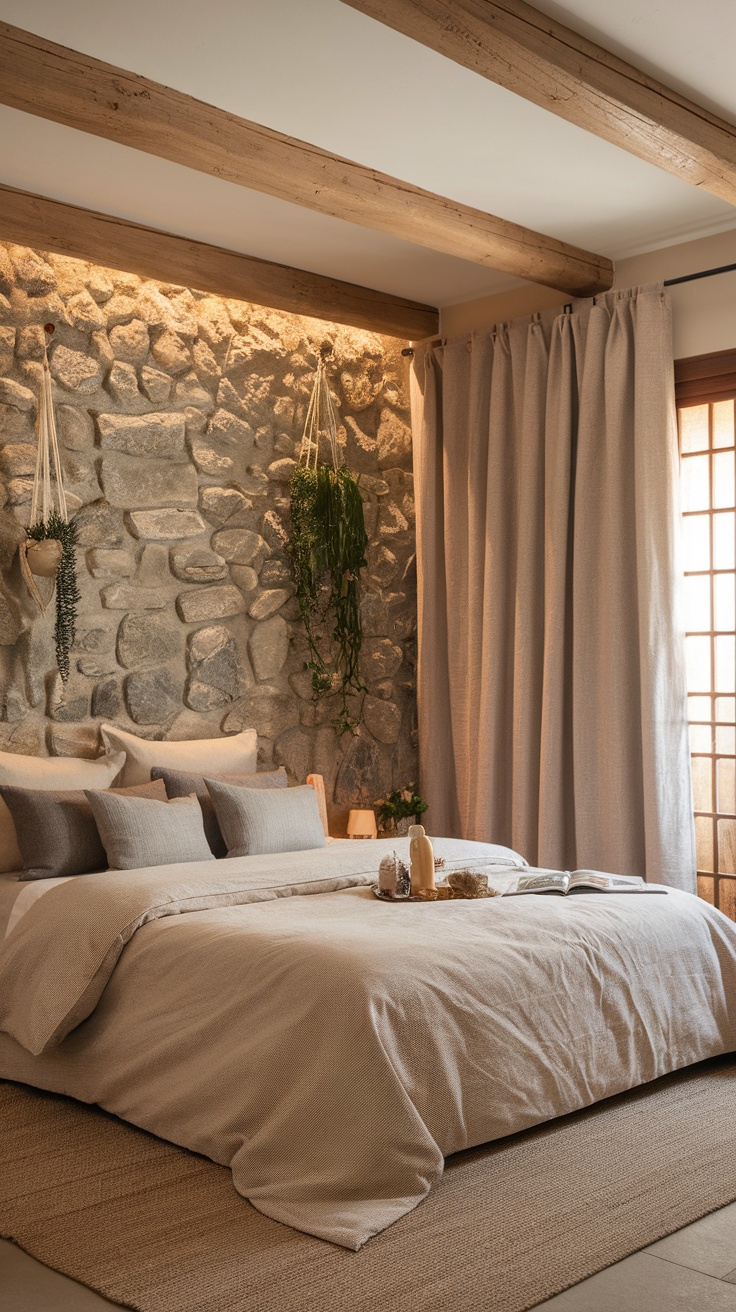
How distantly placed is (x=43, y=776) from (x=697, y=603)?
266cm

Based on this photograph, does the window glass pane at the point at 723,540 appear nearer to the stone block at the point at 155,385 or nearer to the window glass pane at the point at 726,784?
the window glass pane at the point at 726,784

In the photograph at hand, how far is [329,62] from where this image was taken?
137 inches

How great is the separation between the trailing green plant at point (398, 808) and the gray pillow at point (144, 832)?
4.98 ft

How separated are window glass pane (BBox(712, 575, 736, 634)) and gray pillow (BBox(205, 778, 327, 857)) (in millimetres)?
1828

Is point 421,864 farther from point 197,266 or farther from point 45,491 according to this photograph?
point 197,266

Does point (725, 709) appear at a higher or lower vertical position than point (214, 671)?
lower

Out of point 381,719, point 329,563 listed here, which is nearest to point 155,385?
point 329,563

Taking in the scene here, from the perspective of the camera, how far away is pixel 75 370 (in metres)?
4.70

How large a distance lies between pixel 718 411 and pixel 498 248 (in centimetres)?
109

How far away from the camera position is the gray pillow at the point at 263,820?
4.24 m

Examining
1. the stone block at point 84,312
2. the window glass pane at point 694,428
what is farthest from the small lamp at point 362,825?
the stone block at point 84,312

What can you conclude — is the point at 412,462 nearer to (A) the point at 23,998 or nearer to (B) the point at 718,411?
(B) the point at 718,411

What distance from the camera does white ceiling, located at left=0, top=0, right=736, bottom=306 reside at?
328 centimetres

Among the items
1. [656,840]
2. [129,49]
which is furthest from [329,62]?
[656,840]
